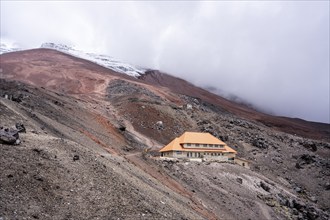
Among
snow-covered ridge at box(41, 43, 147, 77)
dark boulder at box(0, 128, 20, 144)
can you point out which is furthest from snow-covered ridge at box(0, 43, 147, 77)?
dark boulder at box(0, 128, 20, 144)

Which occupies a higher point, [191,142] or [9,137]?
[9,137]

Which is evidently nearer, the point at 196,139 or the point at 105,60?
the point at 196,139

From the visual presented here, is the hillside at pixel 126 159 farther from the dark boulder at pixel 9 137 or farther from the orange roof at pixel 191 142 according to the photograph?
the orange roof at pixel 191 142

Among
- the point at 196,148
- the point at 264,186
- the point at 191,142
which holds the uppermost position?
the point at 191,142

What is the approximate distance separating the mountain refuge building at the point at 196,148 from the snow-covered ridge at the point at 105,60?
207 feet

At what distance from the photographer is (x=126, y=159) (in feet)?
129

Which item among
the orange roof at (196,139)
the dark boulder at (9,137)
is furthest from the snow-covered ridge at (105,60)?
the dark boulder at (9,137)

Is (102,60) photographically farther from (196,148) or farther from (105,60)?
(196,148)

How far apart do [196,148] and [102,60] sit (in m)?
77.8

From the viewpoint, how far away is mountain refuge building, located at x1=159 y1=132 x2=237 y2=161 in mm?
51688

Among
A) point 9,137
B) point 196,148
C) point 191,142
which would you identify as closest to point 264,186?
point 196,148

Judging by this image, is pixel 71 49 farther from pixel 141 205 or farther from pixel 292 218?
pixel 141 205

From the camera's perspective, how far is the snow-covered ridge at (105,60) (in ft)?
390

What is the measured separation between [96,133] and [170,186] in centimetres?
1594
